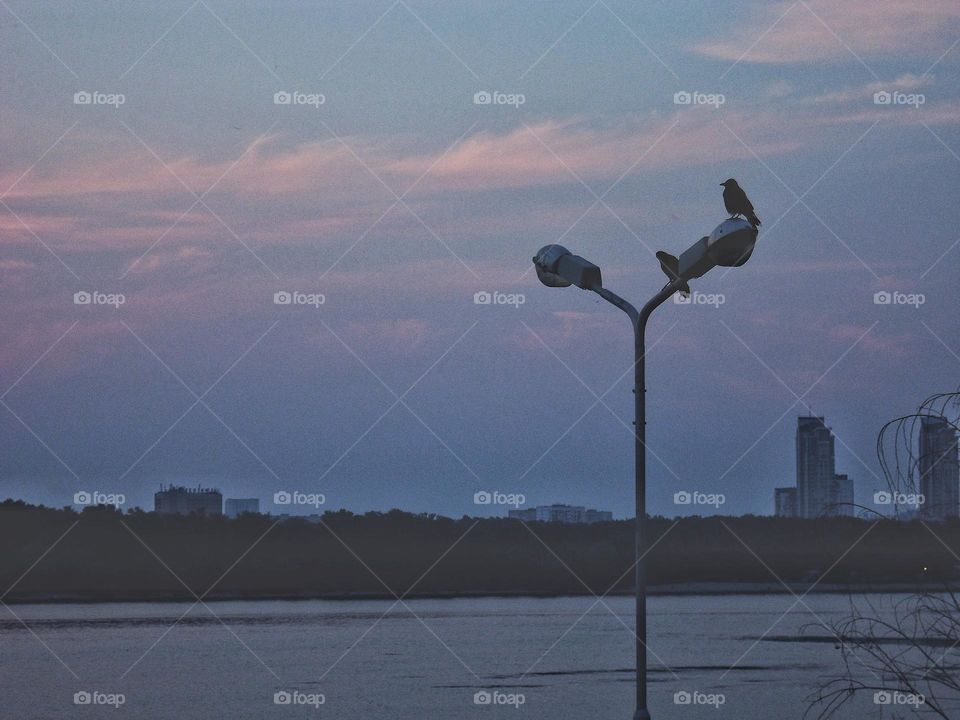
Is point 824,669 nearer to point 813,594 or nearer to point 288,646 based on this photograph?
point 288,646

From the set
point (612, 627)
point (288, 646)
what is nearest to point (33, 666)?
point (288, 646)

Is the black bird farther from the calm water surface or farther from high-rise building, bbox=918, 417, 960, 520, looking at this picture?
the calm water surface

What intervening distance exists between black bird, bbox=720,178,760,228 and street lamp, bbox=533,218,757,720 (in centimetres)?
74

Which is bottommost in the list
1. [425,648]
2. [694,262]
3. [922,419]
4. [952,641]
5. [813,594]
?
[952,641]

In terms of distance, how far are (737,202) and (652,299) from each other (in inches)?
46.4

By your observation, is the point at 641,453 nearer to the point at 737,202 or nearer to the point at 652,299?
the point at 652,299

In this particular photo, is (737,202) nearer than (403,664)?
Yes

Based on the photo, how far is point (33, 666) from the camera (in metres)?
56.6

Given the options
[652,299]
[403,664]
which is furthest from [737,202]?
[403,664]

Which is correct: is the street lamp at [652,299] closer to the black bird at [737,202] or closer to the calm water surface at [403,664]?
the black bird at [737,202]

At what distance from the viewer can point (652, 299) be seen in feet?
39.6

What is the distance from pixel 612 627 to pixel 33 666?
3571 cm

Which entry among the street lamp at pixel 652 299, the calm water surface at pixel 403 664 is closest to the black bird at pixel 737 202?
the street lamp at pixel 652 299

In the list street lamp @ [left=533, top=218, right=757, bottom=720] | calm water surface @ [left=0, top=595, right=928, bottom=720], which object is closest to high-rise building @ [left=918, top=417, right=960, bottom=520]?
street lamp @ [left=533, top=218, right=757, bottom=720]
